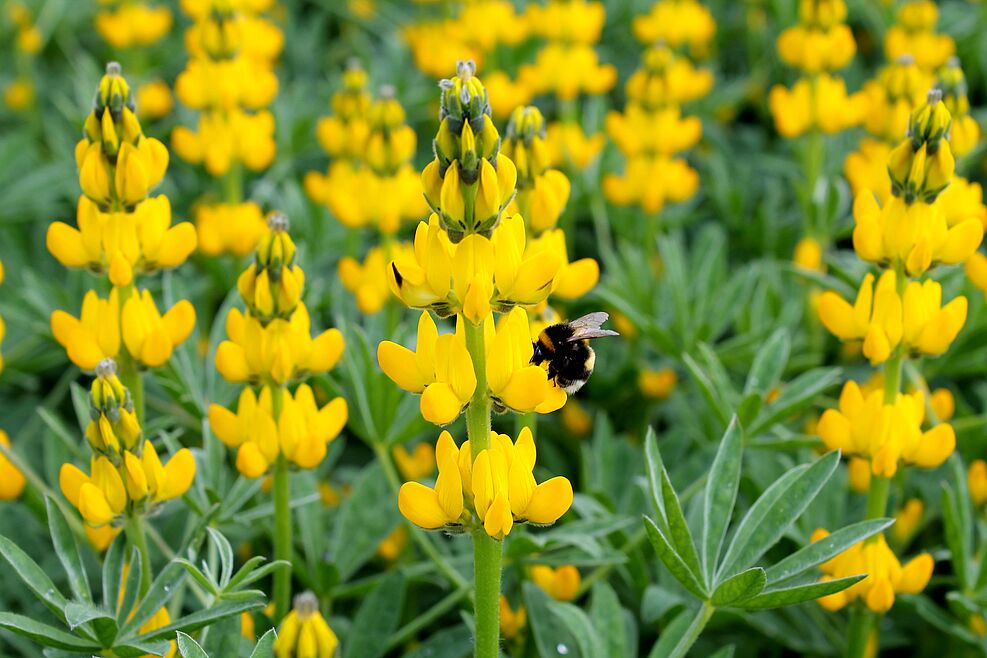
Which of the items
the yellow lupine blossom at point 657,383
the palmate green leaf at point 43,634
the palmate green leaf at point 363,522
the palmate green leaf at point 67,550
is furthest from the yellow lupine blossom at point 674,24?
the palmate green leaf at point 43,634

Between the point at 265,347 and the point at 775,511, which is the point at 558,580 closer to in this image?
the point at 775,511

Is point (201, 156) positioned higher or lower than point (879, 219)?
higher

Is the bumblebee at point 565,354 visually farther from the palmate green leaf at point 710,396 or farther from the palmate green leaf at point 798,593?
the palmate green leaf at point 710,396

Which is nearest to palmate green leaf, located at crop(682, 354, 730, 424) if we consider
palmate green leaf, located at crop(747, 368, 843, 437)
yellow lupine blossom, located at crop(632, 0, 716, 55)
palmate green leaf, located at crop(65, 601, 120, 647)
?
palmate green leaf, located at crop(747, 368, 843, 437)

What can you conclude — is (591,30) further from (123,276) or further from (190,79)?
(123,276)

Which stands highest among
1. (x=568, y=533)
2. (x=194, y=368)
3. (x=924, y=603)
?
(x=194, y=368)

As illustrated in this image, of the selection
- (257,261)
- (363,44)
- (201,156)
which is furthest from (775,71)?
(257,261)
